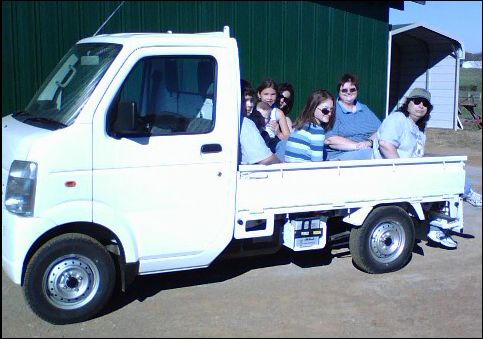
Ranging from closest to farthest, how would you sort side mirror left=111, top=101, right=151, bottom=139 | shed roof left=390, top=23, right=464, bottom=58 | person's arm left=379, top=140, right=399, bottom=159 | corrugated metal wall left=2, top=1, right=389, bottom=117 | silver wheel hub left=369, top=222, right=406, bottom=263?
side mirror left=111, top=101, right=151, bottom=139
silver wheel hub left=369, top=222, right=406, bottom=263
person's arm left=379, top=140, right=399, bottom=159
corrugated metal wall left=2, top=1, right=389, bottom=117
shed roof left=390, top=23, right=464, bottom=58

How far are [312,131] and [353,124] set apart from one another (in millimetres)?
1127

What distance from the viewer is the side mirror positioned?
4453 mm

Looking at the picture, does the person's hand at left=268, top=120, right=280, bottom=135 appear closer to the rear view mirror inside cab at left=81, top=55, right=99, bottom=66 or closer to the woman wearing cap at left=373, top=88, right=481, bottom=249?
the woman wearing cap at left=373, top=88, right=481, bottom=249

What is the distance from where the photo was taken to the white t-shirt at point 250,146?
205 inches

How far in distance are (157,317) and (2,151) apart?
175 cm

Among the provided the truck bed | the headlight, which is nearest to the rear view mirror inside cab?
the headlight

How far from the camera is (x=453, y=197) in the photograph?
20.0 ft

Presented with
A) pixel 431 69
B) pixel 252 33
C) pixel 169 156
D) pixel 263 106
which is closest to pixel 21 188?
pixel 169 156

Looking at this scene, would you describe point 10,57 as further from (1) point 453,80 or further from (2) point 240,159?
(1) point 453,80

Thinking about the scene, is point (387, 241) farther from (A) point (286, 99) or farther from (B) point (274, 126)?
(A) point (286, 99)

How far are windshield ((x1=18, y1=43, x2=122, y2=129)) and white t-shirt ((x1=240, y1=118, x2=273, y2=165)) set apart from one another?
1.27 m

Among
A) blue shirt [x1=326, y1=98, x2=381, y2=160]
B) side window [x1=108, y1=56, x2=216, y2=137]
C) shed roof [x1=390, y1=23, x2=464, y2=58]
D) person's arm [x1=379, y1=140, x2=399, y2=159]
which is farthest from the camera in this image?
shed roof [x1=390, y1=23, x2=464, y2=58]

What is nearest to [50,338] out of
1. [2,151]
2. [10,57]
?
[2,151]

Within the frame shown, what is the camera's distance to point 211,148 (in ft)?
15.8
